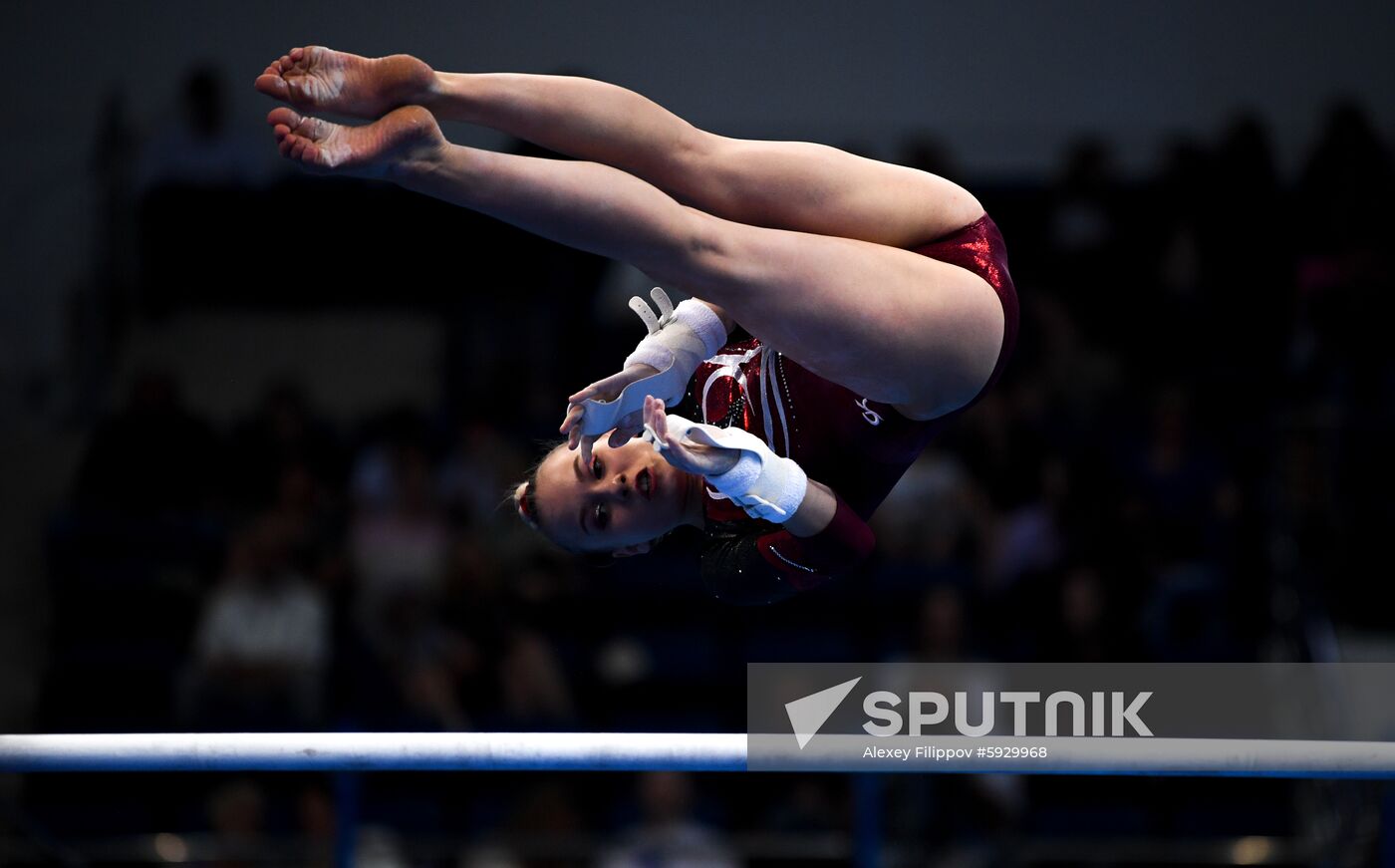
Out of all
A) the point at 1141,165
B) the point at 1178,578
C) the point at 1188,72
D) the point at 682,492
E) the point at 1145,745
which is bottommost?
the point at 1178,578

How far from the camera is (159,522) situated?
228 inches

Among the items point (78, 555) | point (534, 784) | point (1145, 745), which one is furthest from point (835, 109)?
point (1145, 745)

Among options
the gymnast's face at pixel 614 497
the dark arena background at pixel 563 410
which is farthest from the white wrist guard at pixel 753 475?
the dark arena background at pixel 563 410

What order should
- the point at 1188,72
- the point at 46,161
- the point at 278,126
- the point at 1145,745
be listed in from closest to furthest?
the point at 278,126
the point at 1145,745
the point at 46,161
the point at 1188,72

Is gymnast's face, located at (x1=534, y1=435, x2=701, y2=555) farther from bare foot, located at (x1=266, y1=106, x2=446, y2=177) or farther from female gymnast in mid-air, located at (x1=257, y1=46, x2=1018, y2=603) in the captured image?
bare foot, located at (x1=266, y1=106, x2=446, y2=177)

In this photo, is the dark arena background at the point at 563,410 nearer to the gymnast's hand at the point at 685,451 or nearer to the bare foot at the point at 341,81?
the gymnast's hand at the point at 685,451

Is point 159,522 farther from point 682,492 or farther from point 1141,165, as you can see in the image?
point 1141,165

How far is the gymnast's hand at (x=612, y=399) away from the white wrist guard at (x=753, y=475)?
0.47ft

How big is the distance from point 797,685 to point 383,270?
A: 279 centimetres

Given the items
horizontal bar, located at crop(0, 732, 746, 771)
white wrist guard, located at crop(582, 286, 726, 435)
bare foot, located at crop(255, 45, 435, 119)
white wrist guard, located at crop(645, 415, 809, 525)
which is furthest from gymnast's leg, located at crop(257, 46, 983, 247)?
horizontal bar, located at crop(0, 732, 746, 771)

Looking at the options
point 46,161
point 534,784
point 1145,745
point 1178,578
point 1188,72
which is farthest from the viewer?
point 1188,72

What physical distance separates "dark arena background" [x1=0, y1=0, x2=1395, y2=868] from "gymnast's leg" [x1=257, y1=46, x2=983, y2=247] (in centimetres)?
278

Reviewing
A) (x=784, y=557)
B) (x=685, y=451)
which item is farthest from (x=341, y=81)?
(x=784, y=557)

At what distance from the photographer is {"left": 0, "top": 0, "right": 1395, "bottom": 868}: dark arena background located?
5238 millimetres
